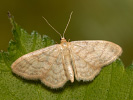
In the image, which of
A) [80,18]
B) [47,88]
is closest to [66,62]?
[47,88]

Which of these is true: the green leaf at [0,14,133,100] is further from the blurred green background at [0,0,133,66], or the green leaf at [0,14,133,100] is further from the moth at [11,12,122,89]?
the blurred green background at [0,0,133,66]

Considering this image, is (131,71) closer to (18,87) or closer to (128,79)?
(128,79)

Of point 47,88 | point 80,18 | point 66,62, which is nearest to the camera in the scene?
point 47,88

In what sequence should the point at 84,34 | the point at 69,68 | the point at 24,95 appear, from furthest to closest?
the point at 84,34, the point at 69,68, the point at 24,95

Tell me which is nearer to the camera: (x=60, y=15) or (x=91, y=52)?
(x=91, y=52)

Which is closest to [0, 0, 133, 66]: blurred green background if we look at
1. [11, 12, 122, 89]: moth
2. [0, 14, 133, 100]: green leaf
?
[11, 12, 122, 89]: moth

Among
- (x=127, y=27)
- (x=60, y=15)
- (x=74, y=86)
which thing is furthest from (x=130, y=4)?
(x=74, y=86)

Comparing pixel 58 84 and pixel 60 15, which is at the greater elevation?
pixel 60 15

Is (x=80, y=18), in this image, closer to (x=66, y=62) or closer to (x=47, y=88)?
(x=66, y=62)
